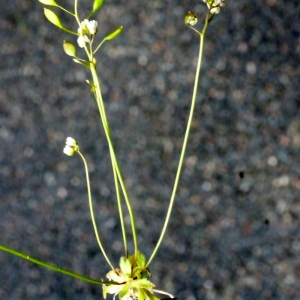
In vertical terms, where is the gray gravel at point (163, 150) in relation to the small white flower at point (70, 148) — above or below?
above

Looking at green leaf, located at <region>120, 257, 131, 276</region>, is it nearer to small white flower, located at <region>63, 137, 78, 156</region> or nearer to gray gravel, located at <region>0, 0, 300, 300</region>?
small white flower, located at <region>63, 137, 78, 156</region>

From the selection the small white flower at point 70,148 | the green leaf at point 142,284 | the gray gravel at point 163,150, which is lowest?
the green leaf at point 142,284

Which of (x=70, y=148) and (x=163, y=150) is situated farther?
(x=163, y=150)

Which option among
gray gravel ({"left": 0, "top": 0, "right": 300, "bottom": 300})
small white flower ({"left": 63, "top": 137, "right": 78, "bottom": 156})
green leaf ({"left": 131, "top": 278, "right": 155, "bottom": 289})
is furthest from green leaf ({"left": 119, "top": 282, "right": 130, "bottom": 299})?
gray gravel ({"left": 0, "top": 0, "right": 300, "bottom": 300})

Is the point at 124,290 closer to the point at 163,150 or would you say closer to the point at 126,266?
the point at 126,266

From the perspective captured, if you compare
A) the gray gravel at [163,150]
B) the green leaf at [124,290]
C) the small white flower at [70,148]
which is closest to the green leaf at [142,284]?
the green leaf at [124,290]

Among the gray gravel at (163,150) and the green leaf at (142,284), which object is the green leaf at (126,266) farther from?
the gray gravel at (163,150)

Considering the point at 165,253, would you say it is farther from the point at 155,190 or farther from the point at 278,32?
the point at 278,32

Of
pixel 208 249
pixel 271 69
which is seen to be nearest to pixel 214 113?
pixel 271 69

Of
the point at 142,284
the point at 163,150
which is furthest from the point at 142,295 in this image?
the point at 163,150
